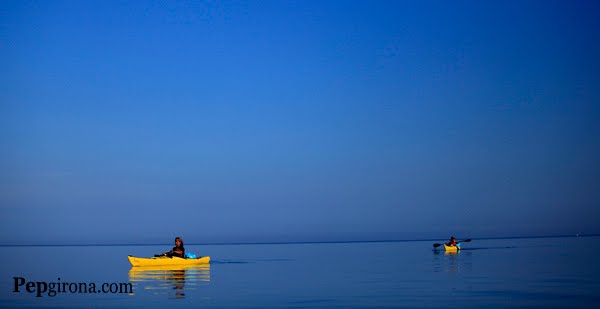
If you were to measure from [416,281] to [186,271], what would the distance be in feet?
70.4

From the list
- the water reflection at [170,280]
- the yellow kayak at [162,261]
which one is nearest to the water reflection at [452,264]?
the water reflection at [170,280]

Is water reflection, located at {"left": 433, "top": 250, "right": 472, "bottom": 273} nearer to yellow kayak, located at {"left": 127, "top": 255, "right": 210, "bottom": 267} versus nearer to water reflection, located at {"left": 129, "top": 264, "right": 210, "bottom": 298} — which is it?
water reflection, located at {"left": 129, "top": 264, "right": 210, "bottom": 298}

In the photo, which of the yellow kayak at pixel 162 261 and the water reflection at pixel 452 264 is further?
the yellow kayak at pixel 162 261

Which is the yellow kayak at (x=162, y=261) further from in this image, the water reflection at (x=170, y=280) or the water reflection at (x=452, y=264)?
the water reflection at (x=452, y=264)

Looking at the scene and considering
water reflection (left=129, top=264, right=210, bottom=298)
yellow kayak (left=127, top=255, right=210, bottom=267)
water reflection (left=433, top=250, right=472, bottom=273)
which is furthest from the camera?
yellow kayak (left=127, top=255, right=210, bottom=267)

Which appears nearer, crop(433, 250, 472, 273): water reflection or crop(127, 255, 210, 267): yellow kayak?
crop(433, 250, 472, 273): water reflection

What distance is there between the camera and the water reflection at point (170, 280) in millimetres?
38625

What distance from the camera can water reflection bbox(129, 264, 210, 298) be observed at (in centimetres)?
3862

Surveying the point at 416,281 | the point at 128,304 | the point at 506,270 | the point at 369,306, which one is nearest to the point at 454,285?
the point at 416,281

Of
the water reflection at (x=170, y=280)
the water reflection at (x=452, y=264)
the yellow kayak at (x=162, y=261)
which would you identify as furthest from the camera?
the yellow kayak at (x=162, y=261)

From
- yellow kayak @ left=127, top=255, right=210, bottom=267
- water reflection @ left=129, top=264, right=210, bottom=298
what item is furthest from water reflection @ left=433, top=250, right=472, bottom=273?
yellow kayak @ left=127, top=255, right=210, bottom=267

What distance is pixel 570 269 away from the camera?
54.0 metres

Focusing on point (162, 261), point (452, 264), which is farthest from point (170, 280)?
point (452, 264)

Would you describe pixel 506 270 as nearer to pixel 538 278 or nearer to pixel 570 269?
pixel 570 269
